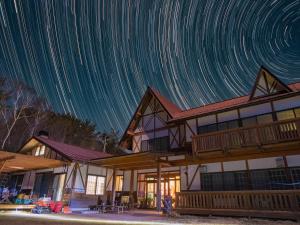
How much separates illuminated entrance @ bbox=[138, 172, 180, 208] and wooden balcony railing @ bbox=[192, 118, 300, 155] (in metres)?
4.34

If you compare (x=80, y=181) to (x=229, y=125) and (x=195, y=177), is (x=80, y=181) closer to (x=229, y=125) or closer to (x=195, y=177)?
(x=195, y=177)

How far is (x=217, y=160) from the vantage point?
46.5ft

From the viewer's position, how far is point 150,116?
2027 cm

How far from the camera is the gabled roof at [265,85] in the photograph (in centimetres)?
1439

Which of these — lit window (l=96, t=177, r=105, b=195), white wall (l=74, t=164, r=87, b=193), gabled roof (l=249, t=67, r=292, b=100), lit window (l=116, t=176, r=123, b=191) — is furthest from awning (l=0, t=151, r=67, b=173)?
gabled roof (l=249, t=67, r=292, b=100)

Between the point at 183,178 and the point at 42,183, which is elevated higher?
the point at 183,178

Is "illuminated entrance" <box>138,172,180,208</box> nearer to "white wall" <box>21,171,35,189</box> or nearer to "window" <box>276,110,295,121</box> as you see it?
"window" <box>276,110,295,121</box>

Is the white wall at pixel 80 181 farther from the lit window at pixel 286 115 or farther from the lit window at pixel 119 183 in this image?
the lit window at pixel 286 115

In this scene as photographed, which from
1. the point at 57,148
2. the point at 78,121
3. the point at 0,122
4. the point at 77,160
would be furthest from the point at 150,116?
the point at 78,121

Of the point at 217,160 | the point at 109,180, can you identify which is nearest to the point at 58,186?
the point at 109,180

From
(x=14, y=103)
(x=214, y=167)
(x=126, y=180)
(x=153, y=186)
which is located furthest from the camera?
(x=14, y=103)

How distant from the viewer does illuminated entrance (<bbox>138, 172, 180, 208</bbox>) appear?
1697cm

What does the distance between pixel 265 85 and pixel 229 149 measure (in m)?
5.71

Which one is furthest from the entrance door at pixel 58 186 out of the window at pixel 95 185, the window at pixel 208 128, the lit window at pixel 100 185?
the window at pixel 208 128
